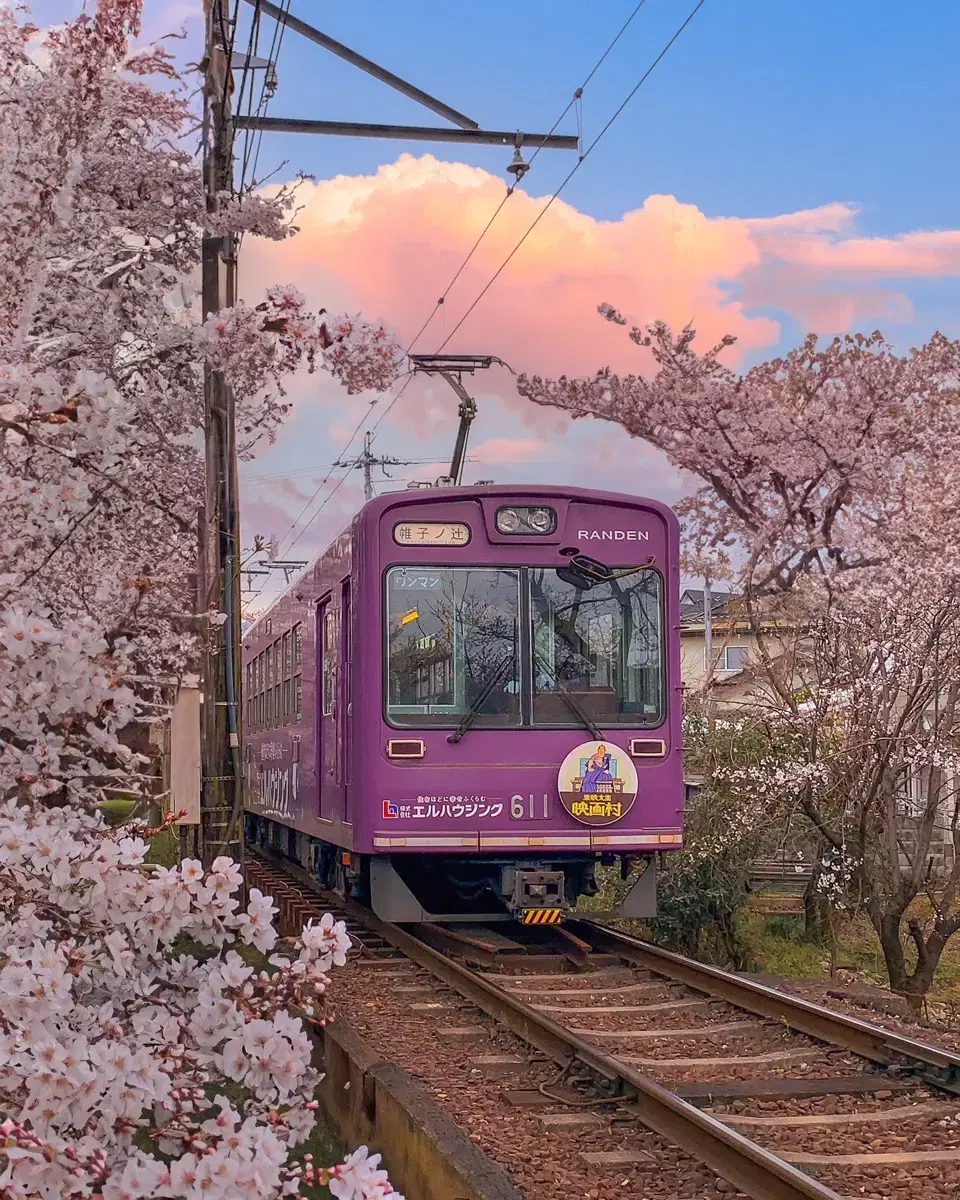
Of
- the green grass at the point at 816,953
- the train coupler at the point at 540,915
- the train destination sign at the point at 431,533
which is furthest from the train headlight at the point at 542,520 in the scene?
the green grass at the point at 816,953

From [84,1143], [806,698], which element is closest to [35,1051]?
[84,1143]

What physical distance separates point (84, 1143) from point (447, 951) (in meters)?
7.08

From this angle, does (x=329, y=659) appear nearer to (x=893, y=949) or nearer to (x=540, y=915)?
(x=540, y=915)

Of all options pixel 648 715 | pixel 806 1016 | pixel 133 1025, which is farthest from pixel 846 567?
pixel 133 1025

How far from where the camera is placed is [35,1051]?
2.85 meters

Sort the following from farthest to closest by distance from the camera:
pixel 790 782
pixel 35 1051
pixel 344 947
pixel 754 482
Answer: pixel 754 482, pixel 790 782, pixel 344 947, pixel 35 1051

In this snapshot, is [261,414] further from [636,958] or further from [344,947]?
[344,947]

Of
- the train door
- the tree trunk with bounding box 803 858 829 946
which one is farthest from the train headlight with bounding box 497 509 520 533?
the tree trunk with bounding box 803 858 829 946

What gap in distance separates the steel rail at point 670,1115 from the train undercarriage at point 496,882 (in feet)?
3.32

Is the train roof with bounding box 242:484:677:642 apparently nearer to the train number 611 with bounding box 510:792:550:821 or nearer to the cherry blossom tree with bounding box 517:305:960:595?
the train number 611 with bounding box 510:792:550:821

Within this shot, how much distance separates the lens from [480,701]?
9141 mm

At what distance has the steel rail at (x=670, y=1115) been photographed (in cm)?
454

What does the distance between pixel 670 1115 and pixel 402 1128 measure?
1.02 m

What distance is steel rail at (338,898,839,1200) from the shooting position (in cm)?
454
